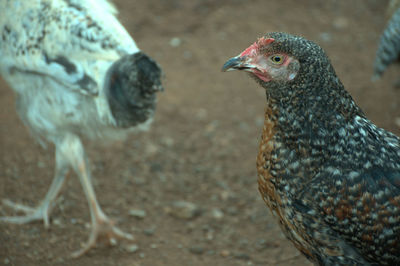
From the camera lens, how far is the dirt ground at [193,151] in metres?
4.01

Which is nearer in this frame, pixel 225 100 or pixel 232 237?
pixel 232 237

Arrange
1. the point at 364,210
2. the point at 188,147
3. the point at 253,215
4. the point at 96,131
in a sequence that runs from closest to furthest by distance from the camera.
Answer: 1. the point at 364,210
2. the point at 96,131
3. the point at 253,215
4. the point at 188,147

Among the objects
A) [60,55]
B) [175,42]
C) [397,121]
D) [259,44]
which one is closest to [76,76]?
[60,55]

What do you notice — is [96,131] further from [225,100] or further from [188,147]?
[225,100]

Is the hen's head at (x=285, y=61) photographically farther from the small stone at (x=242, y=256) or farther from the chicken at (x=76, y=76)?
the small stone at (x=242, y=256)

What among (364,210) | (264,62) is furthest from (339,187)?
(264,62)

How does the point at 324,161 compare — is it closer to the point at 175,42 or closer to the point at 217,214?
the point at 217,214

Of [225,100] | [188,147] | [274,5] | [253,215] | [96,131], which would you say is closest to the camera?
[96,131]

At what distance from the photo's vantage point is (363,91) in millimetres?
5988

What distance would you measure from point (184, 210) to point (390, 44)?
8.98 feet

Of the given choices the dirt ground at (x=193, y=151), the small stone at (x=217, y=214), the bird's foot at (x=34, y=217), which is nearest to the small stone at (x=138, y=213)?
the dirt ground at (x=193, y=151)

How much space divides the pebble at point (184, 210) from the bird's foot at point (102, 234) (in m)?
0.53

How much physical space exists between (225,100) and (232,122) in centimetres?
44

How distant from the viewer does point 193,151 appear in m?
5.27
